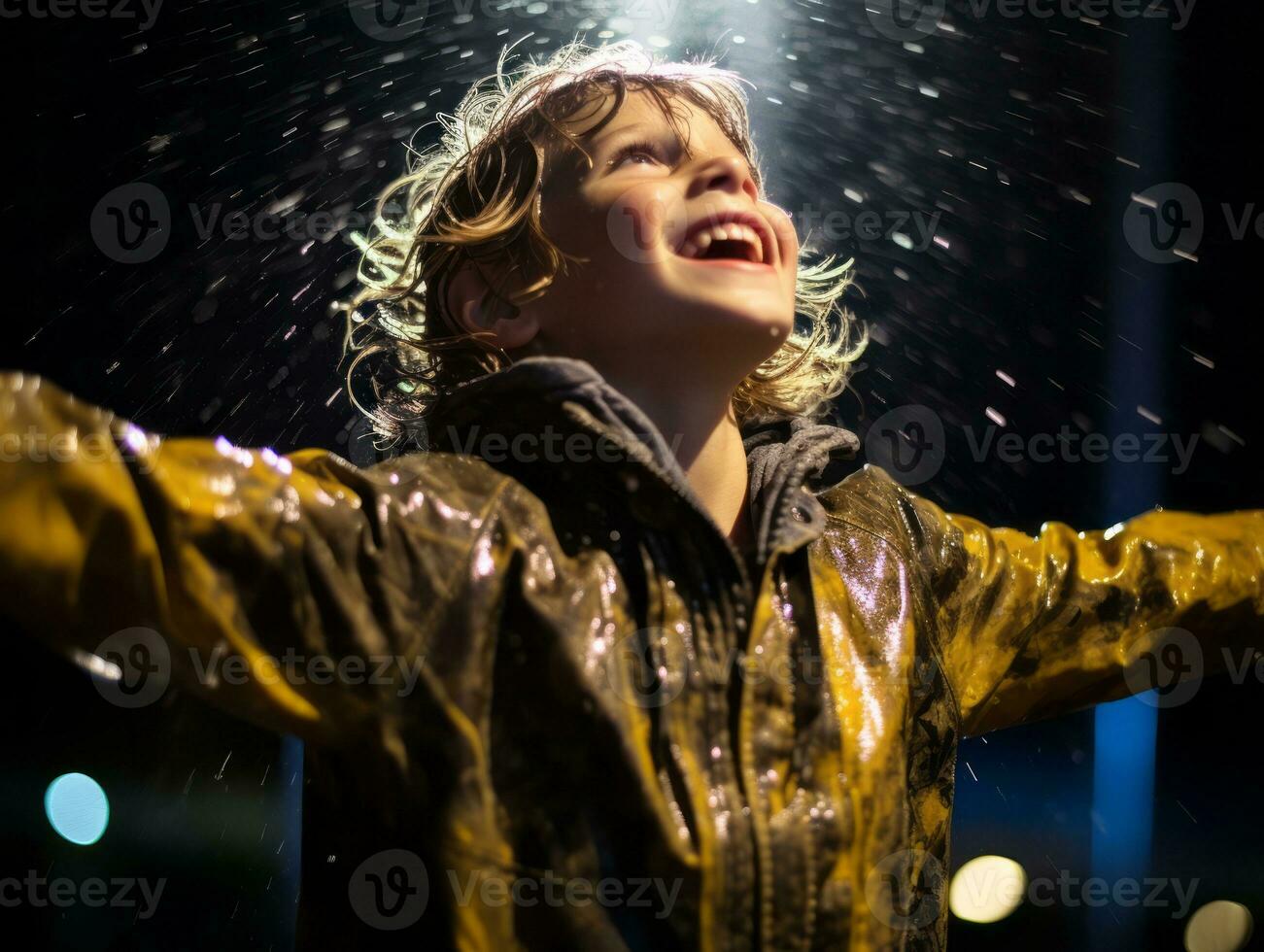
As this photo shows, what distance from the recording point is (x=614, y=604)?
874 mm

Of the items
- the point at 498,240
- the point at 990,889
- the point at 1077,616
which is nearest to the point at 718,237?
the point at 498,240

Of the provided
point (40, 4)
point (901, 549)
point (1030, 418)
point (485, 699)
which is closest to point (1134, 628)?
point (901, 549)

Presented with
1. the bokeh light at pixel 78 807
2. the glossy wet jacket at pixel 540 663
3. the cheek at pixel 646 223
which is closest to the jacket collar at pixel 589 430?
the glossy wet jacket at pixel 540 663

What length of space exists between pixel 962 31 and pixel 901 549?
2.14 ft

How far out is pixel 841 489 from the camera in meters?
1.11

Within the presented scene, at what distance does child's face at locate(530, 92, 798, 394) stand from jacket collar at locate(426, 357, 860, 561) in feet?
0.33

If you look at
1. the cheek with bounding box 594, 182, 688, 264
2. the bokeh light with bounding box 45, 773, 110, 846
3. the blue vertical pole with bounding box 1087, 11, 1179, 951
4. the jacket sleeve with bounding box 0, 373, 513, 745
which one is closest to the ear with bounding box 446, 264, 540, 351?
the cheek with bounding box 594, 182, 688, 264

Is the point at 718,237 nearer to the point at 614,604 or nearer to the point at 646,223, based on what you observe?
the point at 646,223

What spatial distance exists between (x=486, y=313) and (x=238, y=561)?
1.64ft

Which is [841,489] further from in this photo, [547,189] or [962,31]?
[962,31]

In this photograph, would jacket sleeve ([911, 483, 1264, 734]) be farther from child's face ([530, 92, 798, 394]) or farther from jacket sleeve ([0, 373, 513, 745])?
jacket sleeve ([0, 373, 513, 745])

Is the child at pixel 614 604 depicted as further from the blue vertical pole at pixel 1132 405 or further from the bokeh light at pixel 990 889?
the bokeh light at pixel 990 889

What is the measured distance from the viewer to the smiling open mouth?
1043mm

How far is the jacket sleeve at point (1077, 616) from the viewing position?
3.52 feet
